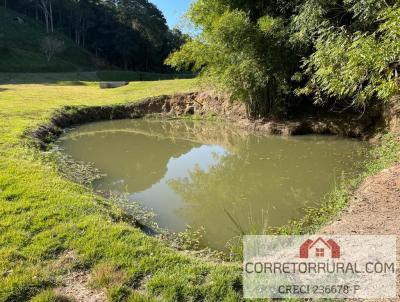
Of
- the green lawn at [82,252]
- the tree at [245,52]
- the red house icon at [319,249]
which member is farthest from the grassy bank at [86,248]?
the tree at [245,52]

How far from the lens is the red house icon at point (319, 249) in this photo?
417cm

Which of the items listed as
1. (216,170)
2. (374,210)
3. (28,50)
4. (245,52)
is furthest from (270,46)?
(28,50)

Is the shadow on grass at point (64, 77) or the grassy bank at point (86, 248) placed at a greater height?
the shadow on grass at point (64, 77)

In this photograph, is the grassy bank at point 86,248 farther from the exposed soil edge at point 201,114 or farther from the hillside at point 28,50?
the hillside at point 28,50

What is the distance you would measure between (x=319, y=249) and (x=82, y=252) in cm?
272

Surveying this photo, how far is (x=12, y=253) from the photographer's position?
404 cm

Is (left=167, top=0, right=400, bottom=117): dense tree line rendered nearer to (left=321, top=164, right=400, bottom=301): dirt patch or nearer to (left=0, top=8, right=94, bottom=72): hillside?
(left=321, top=164, right=400, bottom=301): dirt patch

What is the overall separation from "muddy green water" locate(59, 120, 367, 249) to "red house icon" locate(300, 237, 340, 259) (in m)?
1.27

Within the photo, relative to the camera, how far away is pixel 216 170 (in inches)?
376

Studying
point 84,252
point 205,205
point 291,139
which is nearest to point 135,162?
point 205,205

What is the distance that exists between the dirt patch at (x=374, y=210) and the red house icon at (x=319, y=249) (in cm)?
39

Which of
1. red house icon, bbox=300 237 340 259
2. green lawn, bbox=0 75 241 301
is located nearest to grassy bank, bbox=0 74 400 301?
green lawn, bbox=0 75 241 301

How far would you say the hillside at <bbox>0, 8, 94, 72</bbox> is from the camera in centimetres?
3566

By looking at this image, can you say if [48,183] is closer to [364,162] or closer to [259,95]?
[364,162]
